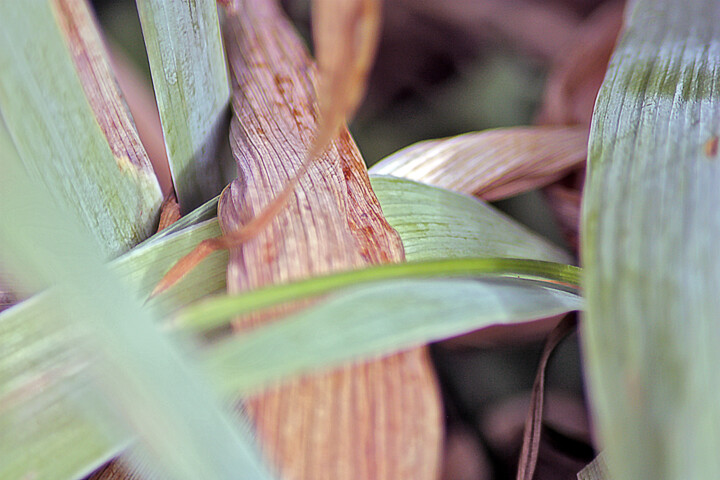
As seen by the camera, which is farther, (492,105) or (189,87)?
(492,105)

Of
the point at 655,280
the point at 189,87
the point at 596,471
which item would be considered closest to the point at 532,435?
the point at 596,471

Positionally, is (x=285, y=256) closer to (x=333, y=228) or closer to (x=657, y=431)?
(x=333, y=228)

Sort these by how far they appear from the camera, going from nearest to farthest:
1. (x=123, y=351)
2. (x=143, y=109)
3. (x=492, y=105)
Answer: (x=123, y=351) < (x=143, y=109) < (x=492, y=105)

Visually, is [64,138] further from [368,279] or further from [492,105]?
[492,105]

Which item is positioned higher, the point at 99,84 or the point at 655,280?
the point at 99,84

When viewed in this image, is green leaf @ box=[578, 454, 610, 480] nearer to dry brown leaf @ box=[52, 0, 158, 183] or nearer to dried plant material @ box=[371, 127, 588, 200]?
dried plant material @ box=[371, 127, 588, 200]

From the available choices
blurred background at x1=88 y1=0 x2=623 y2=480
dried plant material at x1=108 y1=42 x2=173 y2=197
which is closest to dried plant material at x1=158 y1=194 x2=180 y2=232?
dried plant material at x1=108 y1=42 x2=173 y2=197
